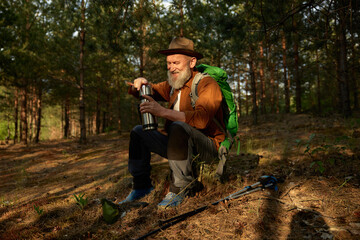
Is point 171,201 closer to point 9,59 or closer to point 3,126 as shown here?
point 9,59

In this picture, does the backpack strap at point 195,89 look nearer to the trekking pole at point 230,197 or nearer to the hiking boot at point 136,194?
the trekking pole at point 230,197

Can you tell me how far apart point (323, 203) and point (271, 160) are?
195 centimetres

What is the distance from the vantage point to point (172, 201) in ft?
8.10

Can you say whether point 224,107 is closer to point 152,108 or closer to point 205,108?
point 205,108

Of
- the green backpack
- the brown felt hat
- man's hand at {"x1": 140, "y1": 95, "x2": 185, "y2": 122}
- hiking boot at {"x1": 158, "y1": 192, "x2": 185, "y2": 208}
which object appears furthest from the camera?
the brown felt hat

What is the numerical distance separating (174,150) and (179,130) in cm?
26

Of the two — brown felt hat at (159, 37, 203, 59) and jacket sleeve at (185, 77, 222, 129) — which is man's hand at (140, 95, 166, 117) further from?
brown felt hat at (159, 37, 203, 59)

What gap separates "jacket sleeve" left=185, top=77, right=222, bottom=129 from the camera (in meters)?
2.53

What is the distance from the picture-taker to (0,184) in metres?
4.90

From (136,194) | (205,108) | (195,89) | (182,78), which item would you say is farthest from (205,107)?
(136,194)

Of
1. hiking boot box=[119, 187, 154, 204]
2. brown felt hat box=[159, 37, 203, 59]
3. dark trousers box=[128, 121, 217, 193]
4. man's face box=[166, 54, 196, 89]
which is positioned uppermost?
brown felt hat box=[159, 37, 203, 59]

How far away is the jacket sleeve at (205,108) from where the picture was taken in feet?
8.29

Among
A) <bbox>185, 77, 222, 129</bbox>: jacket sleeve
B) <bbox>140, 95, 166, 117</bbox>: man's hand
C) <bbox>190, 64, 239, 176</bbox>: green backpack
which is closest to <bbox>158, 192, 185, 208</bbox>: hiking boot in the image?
<bbox>190, 64, 239, 176</bbox>: green backpack

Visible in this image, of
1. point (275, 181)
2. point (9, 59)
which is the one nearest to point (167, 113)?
point (275, 181)
